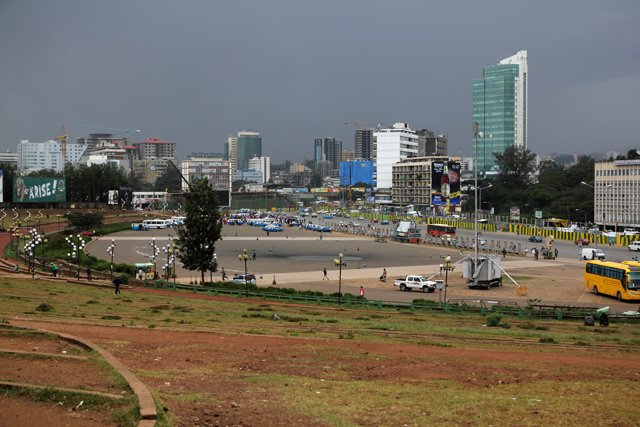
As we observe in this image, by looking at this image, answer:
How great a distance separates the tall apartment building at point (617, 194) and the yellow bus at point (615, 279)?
162 feet

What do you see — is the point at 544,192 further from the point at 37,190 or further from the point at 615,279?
the point at 37,190

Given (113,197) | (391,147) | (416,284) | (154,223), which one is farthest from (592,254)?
(391,147)

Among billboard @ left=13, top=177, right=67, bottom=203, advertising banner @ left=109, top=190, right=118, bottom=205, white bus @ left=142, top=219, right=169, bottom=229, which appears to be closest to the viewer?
billboard @ left=13, top=177, right=67, bottom=203

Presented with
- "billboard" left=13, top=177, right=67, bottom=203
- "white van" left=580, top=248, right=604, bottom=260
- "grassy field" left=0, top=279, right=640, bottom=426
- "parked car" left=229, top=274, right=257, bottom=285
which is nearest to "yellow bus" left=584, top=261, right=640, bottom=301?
"grassy field" left=0, top=279, right=640, bottom=426

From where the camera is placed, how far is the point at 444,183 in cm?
10256

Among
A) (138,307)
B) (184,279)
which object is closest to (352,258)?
(184,279)

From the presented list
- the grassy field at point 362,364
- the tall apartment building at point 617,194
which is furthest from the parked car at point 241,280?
the tall apartment building at point 617,194

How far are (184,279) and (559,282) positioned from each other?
27282 mm

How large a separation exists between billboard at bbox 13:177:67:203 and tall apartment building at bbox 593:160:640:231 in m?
84.7

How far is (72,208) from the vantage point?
102m

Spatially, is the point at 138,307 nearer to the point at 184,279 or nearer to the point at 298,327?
the point at 298,327

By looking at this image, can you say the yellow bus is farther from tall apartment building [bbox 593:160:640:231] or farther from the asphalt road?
tall apartment building [bbox 593:160:640:231]

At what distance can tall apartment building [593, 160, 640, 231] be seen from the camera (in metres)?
80.4

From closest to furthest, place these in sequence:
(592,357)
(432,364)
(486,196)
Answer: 1. (432,364)
2. (592,357)
3. (486,196)
